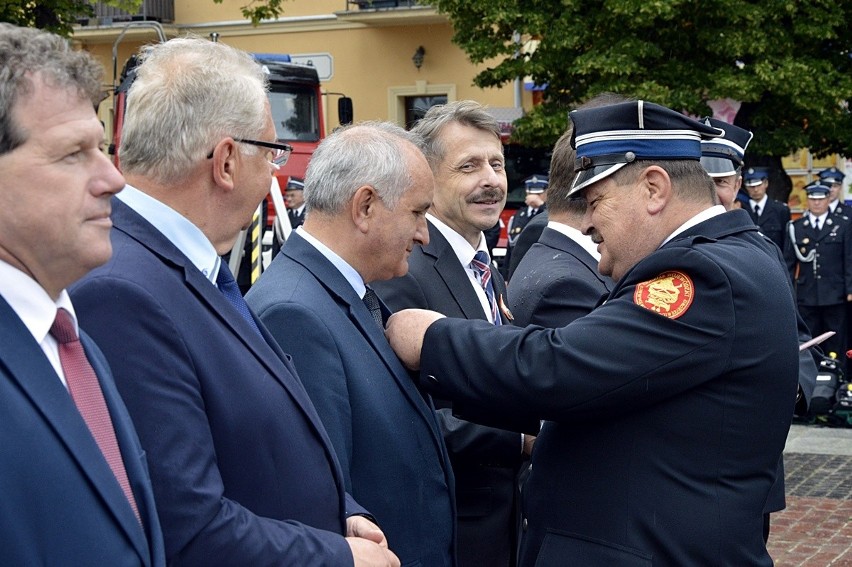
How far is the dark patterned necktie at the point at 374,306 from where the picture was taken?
314cm

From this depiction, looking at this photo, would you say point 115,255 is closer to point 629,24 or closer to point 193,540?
point 193,540

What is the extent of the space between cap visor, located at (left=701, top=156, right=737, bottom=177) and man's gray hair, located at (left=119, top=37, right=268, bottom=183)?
2780 mm

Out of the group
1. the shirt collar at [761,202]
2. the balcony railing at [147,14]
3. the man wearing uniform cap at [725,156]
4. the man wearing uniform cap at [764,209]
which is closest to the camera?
the man wearing uniform cap at [725,156]

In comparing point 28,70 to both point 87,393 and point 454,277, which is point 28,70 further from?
point 454,277

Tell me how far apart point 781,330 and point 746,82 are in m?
14.5

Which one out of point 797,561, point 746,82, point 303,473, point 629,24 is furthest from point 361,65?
point 303,473

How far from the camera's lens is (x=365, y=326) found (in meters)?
2.93

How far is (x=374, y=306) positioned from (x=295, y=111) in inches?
593

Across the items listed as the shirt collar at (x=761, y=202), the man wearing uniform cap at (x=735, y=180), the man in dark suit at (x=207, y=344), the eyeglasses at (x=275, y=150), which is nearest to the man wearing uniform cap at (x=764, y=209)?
the shirt collar at (x=761, y=202)

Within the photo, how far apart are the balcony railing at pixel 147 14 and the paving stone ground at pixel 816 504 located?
69.6ft

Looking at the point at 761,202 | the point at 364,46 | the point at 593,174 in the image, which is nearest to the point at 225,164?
the point at 593,174

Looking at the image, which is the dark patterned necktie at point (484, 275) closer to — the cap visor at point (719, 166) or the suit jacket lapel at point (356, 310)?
the suit jacket lapel at point (356, 310)

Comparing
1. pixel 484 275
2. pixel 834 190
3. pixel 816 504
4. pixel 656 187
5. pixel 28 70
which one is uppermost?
pixel 28 70

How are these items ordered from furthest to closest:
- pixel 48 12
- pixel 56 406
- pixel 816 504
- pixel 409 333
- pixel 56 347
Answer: pixel 48 12
pixel 816 504
pixel 409 333
pixel 56 347
pixel 56 406
